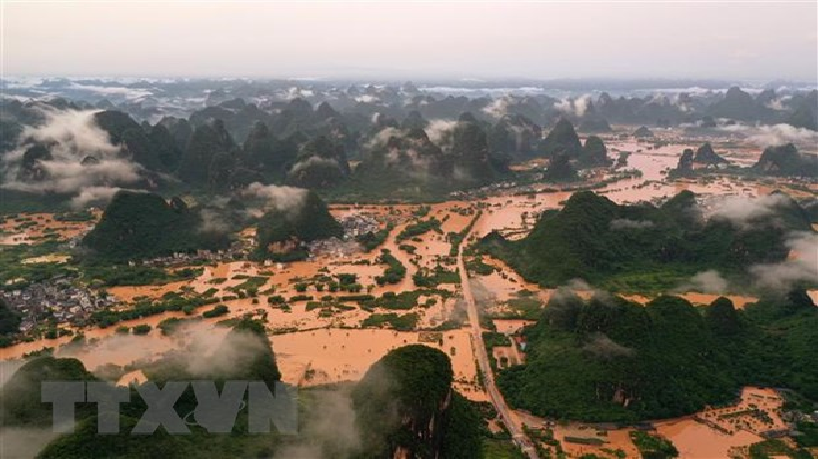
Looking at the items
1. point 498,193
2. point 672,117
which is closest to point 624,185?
point 498,193

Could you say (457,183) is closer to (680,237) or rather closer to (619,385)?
(680,237)

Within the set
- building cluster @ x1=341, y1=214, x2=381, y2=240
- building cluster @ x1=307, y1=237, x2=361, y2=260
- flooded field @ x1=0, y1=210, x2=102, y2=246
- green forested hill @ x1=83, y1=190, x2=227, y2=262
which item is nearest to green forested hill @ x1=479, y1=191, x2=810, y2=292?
building cluster @ x1=307, y1=237, x2=361, y2=260

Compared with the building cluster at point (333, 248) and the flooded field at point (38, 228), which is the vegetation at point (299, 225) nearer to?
the building cluster at point (333, 248)

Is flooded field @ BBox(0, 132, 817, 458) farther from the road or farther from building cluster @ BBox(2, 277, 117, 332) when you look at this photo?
building cluster @ BBox(2, 277, 117, 332)

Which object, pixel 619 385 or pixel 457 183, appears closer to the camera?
pixel 619 385

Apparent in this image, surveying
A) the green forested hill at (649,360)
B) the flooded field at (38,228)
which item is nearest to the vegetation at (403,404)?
the green forested hill at (649,360)
